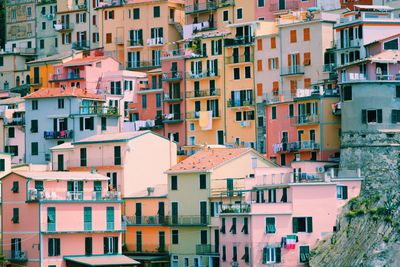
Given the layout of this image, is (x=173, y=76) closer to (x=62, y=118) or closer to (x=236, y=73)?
(x=236, y=73)

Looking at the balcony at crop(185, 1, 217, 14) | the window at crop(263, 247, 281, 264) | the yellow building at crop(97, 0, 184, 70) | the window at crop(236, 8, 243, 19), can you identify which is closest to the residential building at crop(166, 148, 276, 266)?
the window at crop(263, 247, 281, 264)

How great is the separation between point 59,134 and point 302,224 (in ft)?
108

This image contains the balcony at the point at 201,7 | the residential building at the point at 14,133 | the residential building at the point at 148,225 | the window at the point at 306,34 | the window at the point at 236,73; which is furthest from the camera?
the balcony at the point at 201,7

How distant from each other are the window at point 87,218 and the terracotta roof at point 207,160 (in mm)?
9509

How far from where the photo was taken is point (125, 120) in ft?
404

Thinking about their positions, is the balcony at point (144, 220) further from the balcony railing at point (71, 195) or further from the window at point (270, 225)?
the window at point (270, 225)

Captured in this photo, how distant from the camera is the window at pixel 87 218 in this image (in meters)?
92.2

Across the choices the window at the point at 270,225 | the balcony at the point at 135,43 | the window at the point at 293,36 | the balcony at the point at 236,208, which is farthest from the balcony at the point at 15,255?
the balcony at the point at 135,43

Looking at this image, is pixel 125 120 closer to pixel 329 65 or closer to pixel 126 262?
pixel 329 65

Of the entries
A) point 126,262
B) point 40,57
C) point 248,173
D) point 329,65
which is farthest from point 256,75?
point 40,57

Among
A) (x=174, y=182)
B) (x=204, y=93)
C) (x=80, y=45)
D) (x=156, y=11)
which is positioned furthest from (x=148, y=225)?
(x=80, y=45)

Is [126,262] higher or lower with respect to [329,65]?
lower

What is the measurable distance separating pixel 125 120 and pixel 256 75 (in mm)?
15930

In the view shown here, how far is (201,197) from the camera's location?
9819 cm
